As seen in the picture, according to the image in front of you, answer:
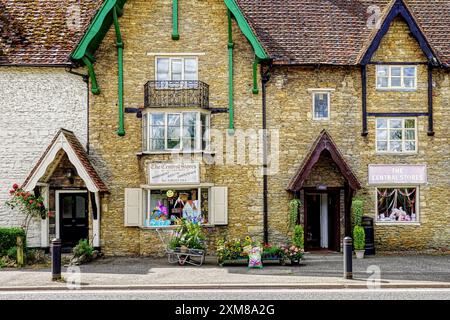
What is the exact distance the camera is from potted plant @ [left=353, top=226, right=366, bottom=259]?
18438mm

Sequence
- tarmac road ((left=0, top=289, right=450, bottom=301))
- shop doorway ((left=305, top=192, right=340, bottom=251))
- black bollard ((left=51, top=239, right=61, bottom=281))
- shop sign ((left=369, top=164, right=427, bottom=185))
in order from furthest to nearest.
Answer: shop doorway ((left=305, top=192, right=340, bottom=251)) → shop sign ((left=369, top=164, right=427, bottom=185)) → black bollard ((left=51, top=239, right=61, bottom=281)) → tarmac road ((left=0, top=289, right=450, bottom=301))

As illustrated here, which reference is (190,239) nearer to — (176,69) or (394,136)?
(176,69)

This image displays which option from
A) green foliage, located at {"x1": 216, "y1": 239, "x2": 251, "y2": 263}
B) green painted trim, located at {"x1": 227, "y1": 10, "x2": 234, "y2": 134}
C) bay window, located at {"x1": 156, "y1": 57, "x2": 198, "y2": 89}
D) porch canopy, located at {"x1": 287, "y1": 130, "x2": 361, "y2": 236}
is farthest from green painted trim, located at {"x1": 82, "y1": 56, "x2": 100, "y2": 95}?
porch canopy, located at {"x1": 287, "y1": 130, "x2": 361, "y2": 236}

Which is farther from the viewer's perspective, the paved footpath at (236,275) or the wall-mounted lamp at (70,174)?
the wall-mounted lamp at (70,174)

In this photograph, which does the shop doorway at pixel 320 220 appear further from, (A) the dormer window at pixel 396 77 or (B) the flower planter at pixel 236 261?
(B) the flower planter at pixel 236 261

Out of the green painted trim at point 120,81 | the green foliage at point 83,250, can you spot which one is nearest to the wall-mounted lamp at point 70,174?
the green painted trim at point 120,81

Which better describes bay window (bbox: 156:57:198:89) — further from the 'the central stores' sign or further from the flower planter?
the flower planter

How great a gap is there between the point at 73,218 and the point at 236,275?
779 centimetres

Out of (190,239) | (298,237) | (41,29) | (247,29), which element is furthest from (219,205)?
(41,29)

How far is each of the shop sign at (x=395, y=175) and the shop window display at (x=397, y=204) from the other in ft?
1.33

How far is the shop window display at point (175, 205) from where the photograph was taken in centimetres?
1927

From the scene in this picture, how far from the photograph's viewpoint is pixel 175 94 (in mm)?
19094

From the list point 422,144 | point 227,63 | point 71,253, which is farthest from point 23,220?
point 422,144

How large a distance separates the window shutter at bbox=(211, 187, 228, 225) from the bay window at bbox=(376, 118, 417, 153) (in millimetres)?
6059
